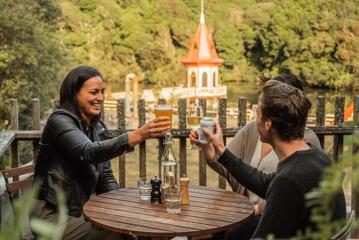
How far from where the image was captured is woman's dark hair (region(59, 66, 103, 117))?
2.48 m

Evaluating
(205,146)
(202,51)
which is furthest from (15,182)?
(202,51)

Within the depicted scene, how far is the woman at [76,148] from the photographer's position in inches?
90.8

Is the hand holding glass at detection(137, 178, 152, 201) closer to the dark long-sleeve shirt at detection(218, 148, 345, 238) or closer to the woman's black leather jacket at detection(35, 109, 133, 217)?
the woman's black leather jacket at detection(35, 109, 133, 217)

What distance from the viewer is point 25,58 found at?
467 inches

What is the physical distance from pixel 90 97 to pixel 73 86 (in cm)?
9

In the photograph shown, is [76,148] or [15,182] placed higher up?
[76,148]

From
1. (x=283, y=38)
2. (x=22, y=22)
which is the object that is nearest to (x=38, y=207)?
(x=22, y=22)

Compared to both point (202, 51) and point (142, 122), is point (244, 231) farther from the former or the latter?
point (202, 51)

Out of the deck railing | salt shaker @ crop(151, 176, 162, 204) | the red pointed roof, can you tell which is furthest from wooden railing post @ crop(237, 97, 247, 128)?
the red pointed roof

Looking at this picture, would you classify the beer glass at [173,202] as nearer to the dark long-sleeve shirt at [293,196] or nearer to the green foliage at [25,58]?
the dark long-sleeve shirt at [293,196]

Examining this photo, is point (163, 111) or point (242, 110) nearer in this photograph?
point (163, 111)

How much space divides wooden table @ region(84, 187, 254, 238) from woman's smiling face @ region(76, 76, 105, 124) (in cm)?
39

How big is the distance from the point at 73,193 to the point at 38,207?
0.16 meters

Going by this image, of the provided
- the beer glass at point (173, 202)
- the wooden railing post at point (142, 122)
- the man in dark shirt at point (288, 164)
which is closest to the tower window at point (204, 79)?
the wooden railing post at point (142, 122)
